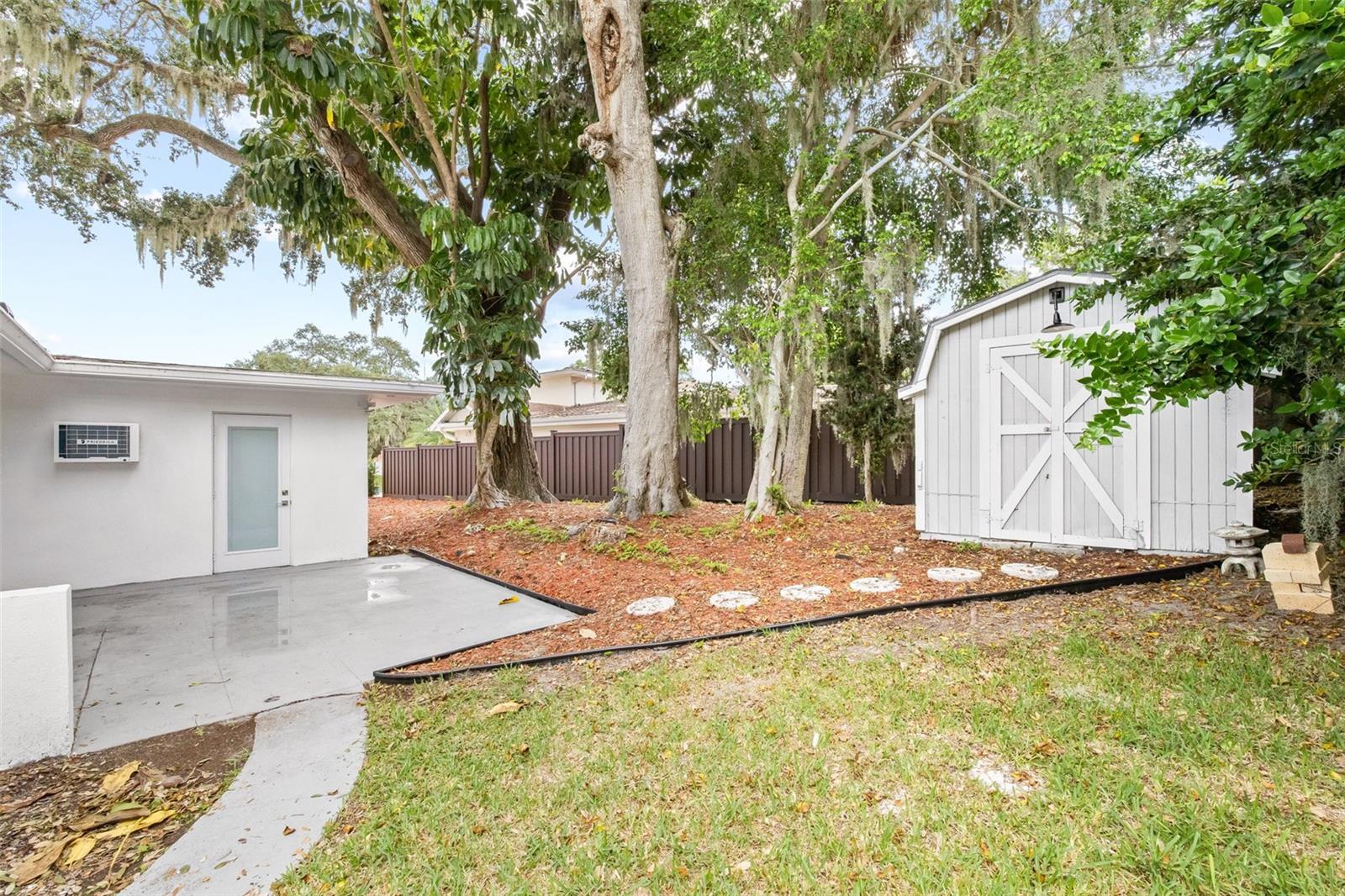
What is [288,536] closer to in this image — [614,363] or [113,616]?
[113,616]

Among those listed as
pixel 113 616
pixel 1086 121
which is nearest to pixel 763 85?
pixel 1086 121

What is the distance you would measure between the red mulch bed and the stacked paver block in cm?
103

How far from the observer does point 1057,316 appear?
201 inches

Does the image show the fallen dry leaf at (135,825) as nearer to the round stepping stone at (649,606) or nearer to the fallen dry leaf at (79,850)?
the fallen dry leaf at (79,850)

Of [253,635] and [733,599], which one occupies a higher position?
[733,599]

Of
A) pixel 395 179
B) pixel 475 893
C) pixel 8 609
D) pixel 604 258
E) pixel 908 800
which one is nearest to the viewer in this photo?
pixel 475 893

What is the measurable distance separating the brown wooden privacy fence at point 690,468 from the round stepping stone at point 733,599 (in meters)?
3.42

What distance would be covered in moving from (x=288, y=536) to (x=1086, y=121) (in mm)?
9028

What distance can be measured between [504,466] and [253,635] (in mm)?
5340

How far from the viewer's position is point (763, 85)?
690 cm

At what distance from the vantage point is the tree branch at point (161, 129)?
9047 mm

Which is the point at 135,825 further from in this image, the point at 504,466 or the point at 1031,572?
the point at 504,466

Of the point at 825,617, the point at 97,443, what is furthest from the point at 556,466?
the point at 825,617

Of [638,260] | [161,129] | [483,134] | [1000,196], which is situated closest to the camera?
[1000,196]
